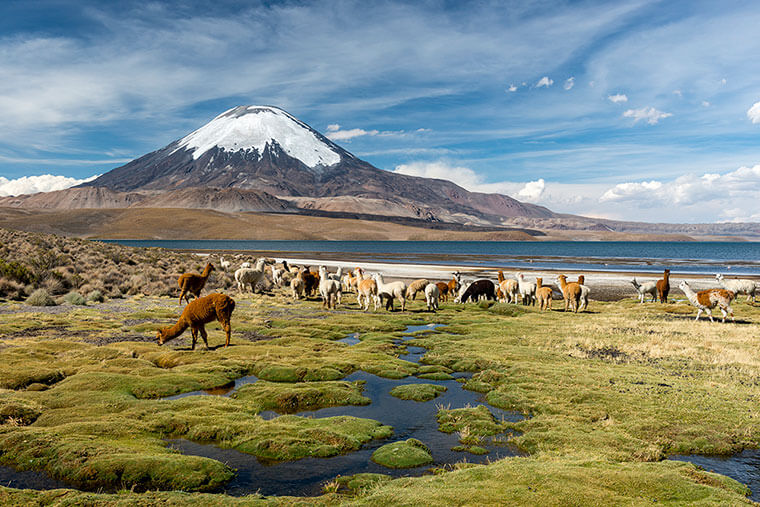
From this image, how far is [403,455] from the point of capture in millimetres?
9148

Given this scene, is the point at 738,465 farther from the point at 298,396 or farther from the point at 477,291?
the point at 477,291

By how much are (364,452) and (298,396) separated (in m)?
3.73

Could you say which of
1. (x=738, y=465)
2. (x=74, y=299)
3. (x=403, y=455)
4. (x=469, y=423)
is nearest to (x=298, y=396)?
(x=403, y=455)

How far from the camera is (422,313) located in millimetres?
29703

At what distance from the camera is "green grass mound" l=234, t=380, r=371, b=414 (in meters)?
12.2

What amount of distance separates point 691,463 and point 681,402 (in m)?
4.07

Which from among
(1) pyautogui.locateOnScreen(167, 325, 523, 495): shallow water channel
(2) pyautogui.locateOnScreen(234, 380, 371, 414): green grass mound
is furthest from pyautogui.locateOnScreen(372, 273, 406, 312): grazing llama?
(2) pyautogui.locateOnScreen(234, 380, 371, 414): green grass mound

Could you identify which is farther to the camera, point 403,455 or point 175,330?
point 175,330

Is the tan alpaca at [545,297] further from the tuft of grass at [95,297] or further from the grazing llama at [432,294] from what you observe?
the tuft of grass at [95,297]

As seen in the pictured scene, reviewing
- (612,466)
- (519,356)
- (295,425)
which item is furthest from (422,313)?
(612,466)

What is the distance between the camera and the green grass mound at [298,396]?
12250 millimetres

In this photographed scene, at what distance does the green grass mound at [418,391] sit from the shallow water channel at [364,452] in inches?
7.8

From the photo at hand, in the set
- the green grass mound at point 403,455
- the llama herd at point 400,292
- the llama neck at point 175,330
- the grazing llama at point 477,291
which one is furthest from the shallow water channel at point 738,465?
the grazing llama at point 477,291

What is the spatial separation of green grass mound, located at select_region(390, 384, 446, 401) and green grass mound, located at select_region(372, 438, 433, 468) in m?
3.33
